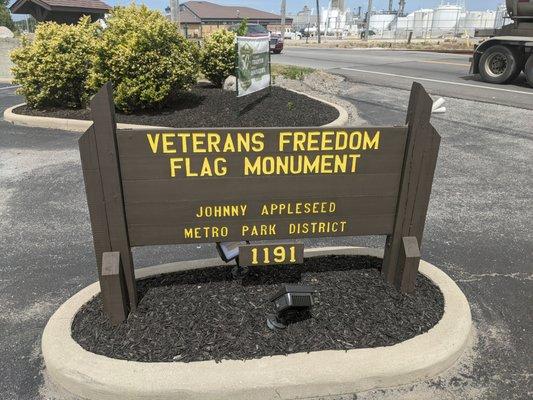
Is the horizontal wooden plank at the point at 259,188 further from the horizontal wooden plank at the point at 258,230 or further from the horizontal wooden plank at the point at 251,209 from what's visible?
the horizontal wooden plank at the point at 258,230

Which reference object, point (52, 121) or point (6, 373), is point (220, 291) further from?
point (52, 121)

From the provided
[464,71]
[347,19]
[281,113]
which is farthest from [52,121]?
[347,19]

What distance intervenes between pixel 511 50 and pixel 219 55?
31.3 feet

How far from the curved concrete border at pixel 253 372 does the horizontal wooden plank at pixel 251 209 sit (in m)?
0.91

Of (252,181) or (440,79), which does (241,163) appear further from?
(440,79)

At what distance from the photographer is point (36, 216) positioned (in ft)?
17.4

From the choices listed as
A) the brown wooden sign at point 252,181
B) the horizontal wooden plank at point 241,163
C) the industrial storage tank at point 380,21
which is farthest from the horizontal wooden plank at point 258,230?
the industrial storage tank at point 380,21

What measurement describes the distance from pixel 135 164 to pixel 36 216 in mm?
3156

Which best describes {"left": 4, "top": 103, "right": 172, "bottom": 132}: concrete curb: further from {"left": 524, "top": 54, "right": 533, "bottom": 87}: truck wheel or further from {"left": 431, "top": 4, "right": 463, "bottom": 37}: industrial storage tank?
{"left": 431, "top": 4, "right": 463, "bottom": 37}: industrial storage tank

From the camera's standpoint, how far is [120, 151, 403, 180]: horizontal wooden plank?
Answer: 2.84 meters

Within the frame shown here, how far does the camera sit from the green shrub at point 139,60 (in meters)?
8.95

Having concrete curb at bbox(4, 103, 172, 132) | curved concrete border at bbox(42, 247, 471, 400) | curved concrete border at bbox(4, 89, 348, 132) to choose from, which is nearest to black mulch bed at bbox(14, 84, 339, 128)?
curved concrete border at bbox(4, 89, 348, 132)

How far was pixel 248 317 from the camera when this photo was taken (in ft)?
10.1

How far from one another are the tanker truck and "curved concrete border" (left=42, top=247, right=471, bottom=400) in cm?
1420
